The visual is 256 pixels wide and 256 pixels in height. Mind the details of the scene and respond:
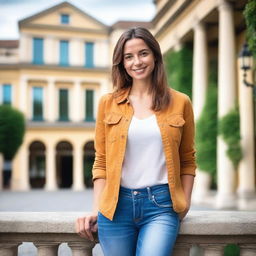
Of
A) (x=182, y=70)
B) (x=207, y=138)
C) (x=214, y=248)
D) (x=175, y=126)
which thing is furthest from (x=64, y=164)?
(x=175, y=126)

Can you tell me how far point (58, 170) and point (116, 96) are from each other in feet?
110

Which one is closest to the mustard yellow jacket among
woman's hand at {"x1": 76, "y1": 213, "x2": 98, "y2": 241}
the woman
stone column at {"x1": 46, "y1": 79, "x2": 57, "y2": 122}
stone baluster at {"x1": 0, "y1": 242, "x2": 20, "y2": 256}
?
the woman

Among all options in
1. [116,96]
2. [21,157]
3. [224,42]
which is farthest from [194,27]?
[21,157]

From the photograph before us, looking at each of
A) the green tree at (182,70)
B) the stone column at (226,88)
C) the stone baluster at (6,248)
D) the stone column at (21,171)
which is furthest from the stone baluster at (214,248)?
the stone column at (21,171)

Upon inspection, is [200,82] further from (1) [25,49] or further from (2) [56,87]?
(1) [25,49]

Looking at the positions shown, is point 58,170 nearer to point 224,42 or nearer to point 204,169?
point 204,169

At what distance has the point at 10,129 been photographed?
95.3 feet

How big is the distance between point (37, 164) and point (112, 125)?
33.4 meters

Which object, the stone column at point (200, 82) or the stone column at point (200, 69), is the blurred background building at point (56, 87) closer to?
the stone column at point (200, 82)

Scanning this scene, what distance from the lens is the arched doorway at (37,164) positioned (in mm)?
34750

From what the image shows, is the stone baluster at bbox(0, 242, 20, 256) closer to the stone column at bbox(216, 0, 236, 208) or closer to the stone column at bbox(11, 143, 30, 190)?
the stone column at bbox(216, 0, 236, 208)

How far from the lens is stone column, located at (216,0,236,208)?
570 inches

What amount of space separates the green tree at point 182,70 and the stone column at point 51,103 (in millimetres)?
17790

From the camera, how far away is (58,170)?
35.4 meters
